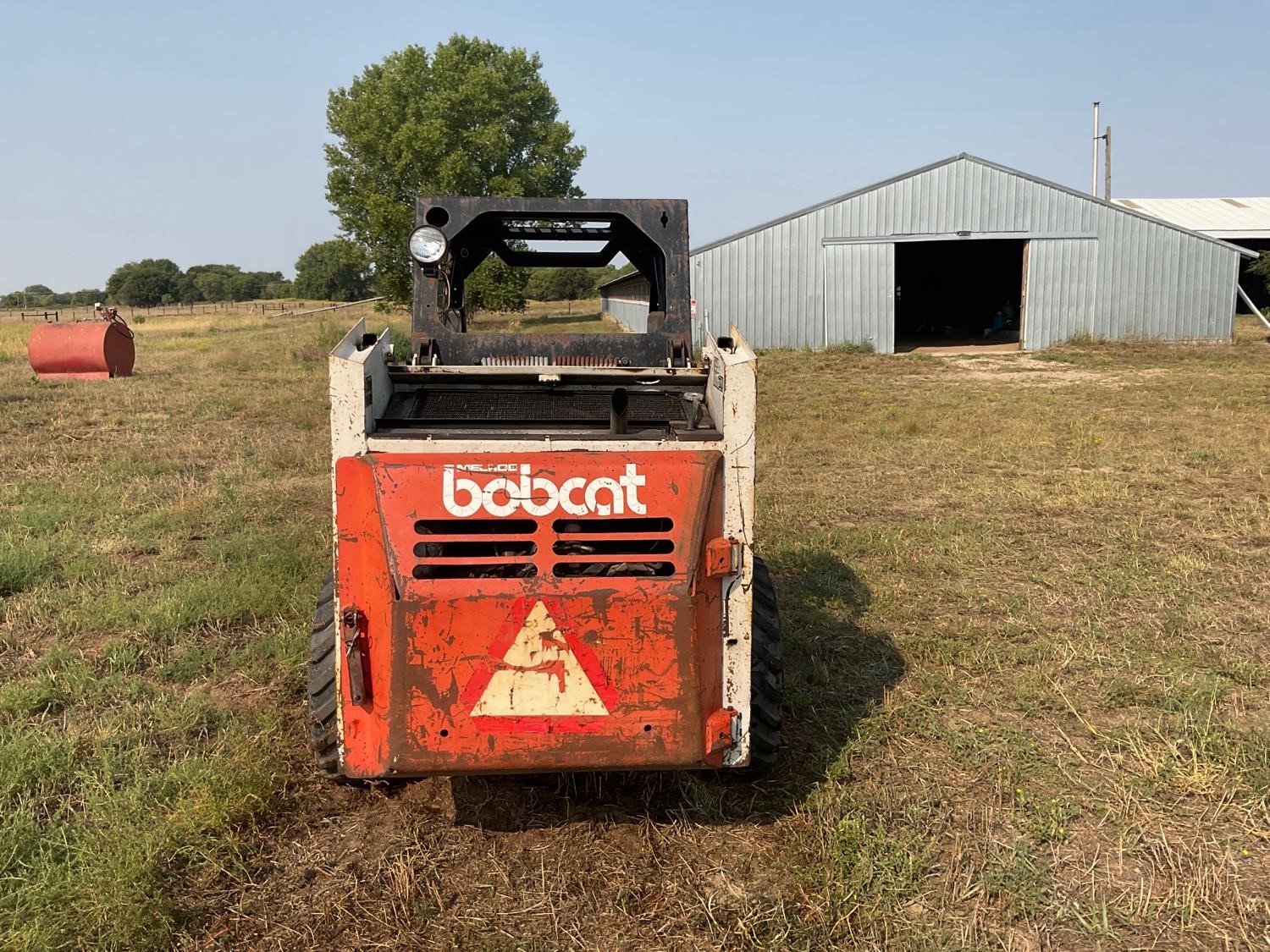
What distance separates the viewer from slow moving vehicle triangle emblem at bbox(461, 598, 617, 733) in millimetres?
2742

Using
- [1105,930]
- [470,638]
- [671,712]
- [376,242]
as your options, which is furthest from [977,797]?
[376,242]

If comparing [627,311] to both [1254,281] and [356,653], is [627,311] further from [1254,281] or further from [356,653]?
[356,653]

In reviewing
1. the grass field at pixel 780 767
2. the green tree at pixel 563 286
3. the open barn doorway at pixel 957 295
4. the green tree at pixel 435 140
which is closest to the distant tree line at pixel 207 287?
the green tree at pixel 563 286

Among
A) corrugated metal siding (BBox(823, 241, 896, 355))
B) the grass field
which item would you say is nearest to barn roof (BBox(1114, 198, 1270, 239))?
corrugated metal siding (BBox(823, 241, 896, 355))

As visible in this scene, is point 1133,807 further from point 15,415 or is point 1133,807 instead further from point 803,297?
point 803,297

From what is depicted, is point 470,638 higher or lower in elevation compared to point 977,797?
higher

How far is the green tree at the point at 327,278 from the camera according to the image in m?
88.9

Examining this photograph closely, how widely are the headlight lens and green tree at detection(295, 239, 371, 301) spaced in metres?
83.9

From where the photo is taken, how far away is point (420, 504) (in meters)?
2.83

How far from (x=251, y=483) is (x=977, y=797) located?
702cm

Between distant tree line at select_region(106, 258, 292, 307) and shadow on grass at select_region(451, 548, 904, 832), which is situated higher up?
distant tree line at select_region(106, 258, 292, 307)

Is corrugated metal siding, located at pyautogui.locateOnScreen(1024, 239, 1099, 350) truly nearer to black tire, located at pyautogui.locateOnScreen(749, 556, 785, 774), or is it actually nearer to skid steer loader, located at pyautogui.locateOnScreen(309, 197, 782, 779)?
black tire, located at pyautogui.locateOnScreen(749, 556, 785, 774)

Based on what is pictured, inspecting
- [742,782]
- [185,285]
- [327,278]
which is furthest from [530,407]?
[185,285]

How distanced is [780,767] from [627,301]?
2985 centimetres
